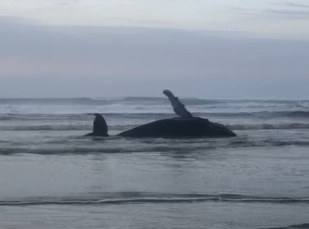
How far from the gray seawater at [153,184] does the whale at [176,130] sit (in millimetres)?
1513

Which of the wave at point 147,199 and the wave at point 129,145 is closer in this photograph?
the wave at point 147,199

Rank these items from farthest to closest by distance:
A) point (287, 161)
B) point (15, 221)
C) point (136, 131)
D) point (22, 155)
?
point (136, 131) → point (22, 155) → point (287, 161) → point (15, 221)

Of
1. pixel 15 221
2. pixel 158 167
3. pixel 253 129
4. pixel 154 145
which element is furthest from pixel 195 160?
pixel 253 129

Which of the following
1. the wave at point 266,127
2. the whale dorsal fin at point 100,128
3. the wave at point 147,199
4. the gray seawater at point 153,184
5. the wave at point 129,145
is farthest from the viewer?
the wave at point 266,127

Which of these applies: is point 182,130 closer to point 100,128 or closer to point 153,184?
point 100,128

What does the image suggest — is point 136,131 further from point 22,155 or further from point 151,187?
point 151,187

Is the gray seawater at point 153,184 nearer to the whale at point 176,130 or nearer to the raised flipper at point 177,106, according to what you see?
the whale at point 176,130

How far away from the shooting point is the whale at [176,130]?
1991 centimetres

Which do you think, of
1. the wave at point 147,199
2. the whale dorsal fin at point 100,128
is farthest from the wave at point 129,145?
the wave at point 147,199

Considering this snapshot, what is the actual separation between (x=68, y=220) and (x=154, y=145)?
9511 millimetres

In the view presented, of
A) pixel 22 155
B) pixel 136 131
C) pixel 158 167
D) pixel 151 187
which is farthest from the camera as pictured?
pixel 136 131

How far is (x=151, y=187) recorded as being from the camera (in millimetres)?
10258

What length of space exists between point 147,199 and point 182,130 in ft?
35.6

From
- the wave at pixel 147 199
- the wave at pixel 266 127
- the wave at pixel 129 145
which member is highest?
the wave at pixel 266 127
